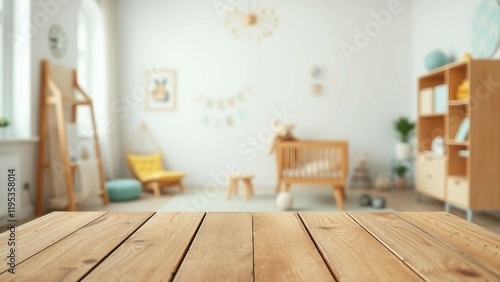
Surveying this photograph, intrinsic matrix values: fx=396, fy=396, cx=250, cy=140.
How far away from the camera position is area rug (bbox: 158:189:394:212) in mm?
3840

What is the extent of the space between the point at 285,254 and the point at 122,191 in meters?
3.94

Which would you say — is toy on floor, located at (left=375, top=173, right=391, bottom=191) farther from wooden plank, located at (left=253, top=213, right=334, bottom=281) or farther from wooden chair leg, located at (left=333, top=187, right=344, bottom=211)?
wooden plank, located at (left=253, top=213, right=334, bottom=281)

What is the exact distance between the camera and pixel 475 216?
3547 mm

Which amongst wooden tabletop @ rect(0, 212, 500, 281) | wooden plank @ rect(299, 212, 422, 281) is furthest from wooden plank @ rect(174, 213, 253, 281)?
wooden plank @ rect(299, 212, 422, 281)

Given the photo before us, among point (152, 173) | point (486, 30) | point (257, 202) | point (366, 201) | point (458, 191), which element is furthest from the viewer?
point (152, 173)

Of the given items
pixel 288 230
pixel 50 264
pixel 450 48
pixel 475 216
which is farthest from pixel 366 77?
pixel 50 264

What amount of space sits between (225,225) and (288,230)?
144mm

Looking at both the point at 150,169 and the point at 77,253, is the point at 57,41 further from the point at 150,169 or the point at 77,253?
the point at 77,253

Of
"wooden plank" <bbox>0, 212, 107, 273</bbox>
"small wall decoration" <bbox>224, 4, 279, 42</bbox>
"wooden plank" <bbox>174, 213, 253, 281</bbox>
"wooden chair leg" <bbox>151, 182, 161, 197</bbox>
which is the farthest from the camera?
"small wall decoration" <bbox>224, 4, 279, 42</bbox>

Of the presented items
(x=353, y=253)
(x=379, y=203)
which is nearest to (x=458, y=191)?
(x=379, y=203)

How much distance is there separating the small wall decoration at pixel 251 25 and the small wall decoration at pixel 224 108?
2.41 ft

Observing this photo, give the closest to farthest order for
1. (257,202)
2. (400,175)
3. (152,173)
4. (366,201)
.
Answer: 1. (366,201)
2. (257,202)
3. (152,173)
4. (400,175)

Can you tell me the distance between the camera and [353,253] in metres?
0.68

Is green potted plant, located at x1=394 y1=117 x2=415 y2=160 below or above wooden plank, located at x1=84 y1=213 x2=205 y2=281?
above
